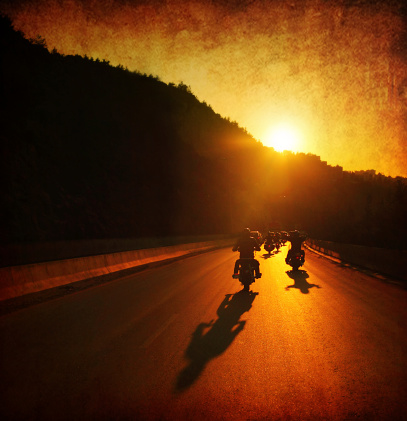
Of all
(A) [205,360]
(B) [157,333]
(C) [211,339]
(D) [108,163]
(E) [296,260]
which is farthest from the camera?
(D) [108,163]

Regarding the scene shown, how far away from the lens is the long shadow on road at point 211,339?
17.2 ft

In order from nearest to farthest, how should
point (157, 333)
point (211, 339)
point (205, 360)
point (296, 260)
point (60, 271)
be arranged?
point (205, 360) → point (211, 339) → point (157, 333) → point (60, 271) → point (296, 260)

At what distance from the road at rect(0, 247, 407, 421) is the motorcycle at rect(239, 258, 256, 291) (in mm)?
2222

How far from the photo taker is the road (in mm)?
4203

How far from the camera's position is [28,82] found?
56.3 meters

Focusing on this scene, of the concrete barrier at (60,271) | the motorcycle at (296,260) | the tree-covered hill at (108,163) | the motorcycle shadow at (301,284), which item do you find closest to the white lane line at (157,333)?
the concrete barrier at (60,271)

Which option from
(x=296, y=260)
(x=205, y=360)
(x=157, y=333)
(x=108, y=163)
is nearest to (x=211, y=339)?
(x=157, y=333)

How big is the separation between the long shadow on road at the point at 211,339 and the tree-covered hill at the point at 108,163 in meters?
30.4

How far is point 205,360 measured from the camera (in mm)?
5812

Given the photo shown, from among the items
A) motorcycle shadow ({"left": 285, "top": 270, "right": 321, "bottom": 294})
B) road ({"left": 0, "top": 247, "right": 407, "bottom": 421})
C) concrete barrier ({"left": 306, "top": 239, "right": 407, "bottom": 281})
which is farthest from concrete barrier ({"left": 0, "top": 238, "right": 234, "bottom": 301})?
concrete barrier ({"left": 306, "top": 239, "right": 407, "bottom": 281})

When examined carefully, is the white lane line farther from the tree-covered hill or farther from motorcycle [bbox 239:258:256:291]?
the tree-covered hill

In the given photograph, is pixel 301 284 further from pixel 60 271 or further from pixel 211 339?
pixel 211 339

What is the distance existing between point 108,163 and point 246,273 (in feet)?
164

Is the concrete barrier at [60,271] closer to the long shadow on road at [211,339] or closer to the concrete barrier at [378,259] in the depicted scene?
the long shadow on road at [211,339]
